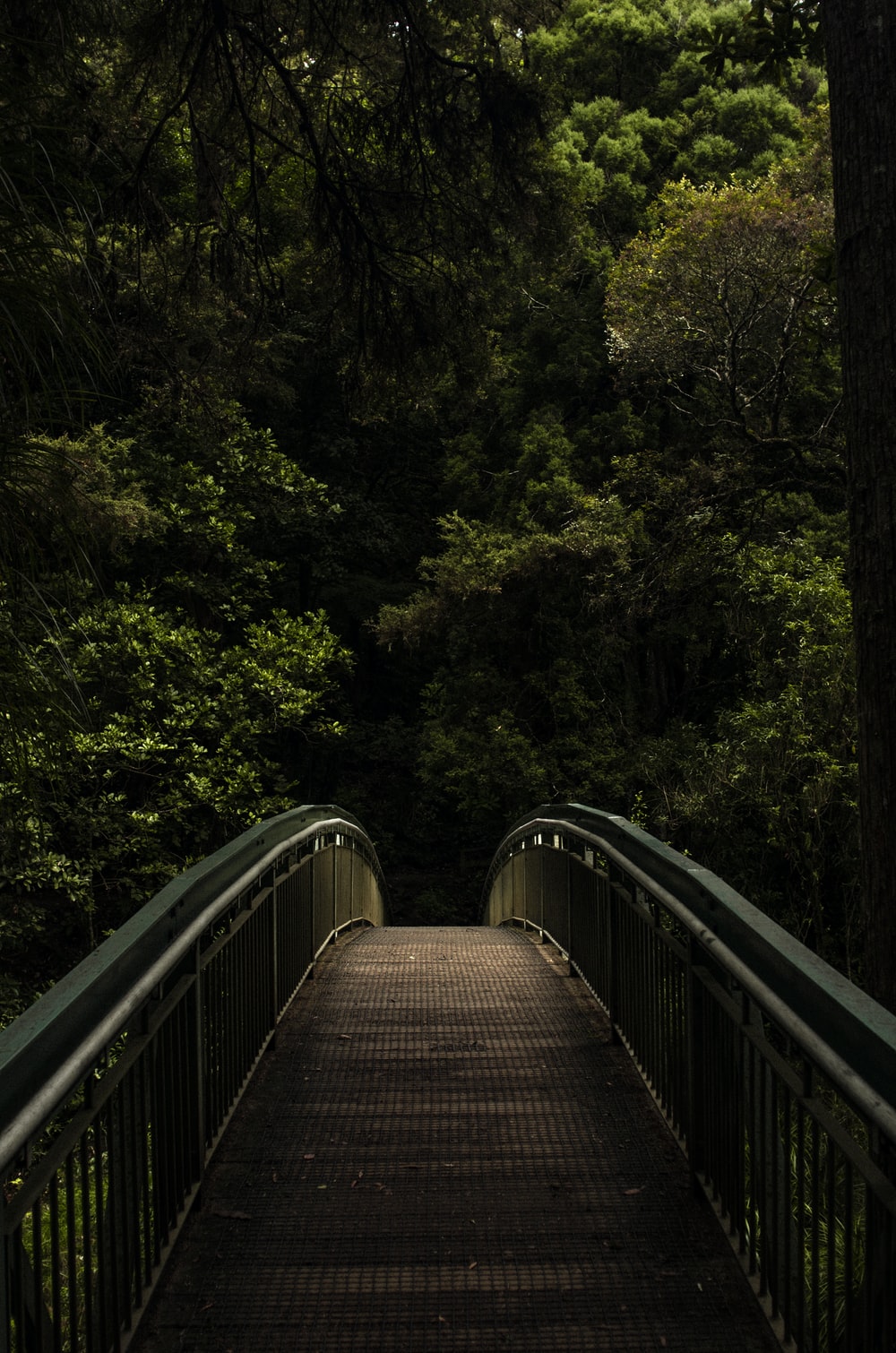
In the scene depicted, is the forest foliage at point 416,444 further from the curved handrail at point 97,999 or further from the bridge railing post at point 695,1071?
the bridge railing post at point 695,1071

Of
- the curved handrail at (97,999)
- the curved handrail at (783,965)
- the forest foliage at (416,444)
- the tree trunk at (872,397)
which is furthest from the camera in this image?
the forest foliage at (416,444)

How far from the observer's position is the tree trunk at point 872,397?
423cm

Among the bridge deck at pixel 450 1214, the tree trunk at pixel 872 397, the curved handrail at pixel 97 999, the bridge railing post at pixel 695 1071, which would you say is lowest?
the bridge deck at pixel 450 1214

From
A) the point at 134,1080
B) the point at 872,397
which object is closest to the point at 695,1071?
the point at 134,1080

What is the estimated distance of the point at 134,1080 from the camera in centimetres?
311

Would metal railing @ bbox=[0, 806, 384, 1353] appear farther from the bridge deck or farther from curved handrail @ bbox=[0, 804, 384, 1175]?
the bridge deck

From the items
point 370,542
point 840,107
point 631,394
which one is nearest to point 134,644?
point 370,542

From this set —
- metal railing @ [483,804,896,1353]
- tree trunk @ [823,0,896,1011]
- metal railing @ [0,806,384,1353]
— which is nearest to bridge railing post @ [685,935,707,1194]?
metal railing @ [483,804,896,1353]

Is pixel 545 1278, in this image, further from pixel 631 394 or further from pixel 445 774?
pixel 631 394

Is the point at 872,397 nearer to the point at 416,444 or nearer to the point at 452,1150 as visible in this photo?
the point at 452,1150

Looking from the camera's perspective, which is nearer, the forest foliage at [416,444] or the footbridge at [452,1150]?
the footbridge at [452,1150]

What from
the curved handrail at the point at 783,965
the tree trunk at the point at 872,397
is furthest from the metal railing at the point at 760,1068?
the tree trunk at the point at 872,397

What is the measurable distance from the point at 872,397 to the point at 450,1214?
10.5ft

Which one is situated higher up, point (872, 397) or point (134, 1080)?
A: point (872, 397)
